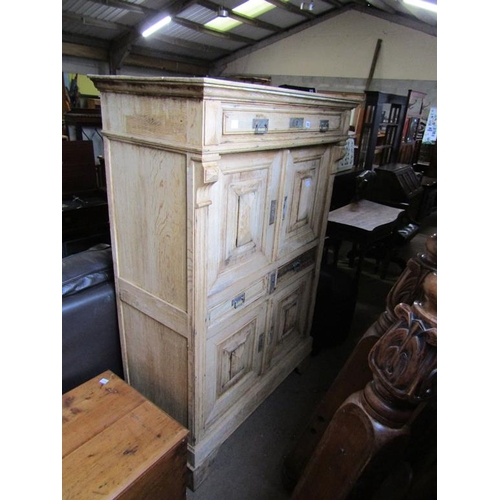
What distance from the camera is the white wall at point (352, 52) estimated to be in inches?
246

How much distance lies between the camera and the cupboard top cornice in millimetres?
951

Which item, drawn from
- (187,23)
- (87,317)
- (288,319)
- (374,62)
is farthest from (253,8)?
(87,317)

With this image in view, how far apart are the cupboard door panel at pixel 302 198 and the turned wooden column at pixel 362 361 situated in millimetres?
659

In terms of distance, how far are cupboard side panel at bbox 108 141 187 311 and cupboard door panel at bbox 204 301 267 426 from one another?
0.27m

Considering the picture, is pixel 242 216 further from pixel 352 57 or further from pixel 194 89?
pixel 352 57

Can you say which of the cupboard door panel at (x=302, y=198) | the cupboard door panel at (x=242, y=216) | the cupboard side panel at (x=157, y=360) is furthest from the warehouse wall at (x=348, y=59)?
the cupboard side panel at (x=157, y=360)

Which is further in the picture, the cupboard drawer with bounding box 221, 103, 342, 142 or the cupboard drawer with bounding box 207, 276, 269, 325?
the cupboard drawer with bounding box 207, 276, 269, 325

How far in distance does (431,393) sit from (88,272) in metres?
1.30

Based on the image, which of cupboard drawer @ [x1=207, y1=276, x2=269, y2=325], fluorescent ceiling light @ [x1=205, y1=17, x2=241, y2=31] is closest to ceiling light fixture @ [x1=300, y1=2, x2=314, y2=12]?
fluorescent ceiling light @ [x1=205, y1=17, x2=241, y2=31]

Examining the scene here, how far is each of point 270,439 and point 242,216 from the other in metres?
1.15

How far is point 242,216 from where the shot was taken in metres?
1.34

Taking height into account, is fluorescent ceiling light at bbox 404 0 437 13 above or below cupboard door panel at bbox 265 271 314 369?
above

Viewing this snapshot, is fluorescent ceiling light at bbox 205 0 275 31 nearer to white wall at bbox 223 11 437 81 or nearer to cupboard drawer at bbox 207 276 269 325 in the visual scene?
white wall at bbox 223 11 437 81
